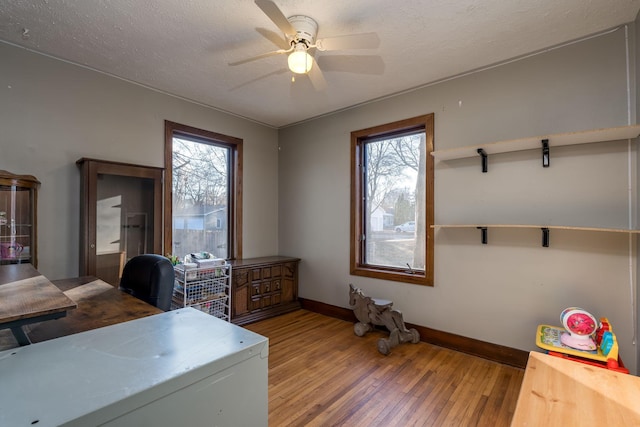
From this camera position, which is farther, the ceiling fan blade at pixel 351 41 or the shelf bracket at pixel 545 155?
the shelf bracket at pixel 545 155

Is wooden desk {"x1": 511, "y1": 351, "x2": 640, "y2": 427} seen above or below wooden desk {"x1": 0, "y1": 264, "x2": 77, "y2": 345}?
below

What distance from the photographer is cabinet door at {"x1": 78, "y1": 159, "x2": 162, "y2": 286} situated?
8.45ft

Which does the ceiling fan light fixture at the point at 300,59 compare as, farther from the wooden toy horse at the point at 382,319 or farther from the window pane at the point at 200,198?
the wooden toy horse at the point at 382,319

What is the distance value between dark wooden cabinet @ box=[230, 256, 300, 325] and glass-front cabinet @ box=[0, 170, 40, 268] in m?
1.73

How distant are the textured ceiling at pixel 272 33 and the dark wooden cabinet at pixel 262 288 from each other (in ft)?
6.91

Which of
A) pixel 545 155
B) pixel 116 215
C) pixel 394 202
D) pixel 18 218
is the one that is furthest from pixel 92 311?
pixel 545 155

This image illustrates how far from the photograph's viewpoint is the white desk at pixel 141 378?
668mm

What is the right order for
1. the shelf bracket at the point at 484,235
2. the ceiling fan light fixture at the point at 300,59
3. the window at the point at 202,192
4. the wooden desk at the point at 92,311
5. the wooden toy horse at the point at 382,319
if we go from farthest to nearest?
1. the window at the point at 202,192
2. the wooden toy horse at the point at 382,319
3. the shelf bracket at the point at 484,235
4. the ceiling fan light fixture at the point at 300,59
5. the wooden desk at the point at 92,311

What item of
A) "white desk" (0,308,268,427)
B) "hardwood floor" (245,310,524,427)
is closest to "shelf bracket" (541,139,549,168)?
"hardwood floor" (245,310,524,427)

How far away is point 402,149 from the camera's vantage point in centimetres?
338

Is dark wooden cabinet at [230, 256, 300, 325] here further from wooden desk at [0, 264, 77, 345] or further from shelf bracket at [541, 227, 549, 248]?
shelf bracket at [541, 227, 549, 248]

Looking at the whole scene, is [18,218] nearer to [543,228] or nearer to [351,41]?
[351,41]

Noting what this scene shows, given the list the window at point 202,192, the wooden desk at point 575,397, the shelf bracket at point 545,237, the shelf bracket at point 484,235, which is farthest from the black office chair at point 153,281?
the shelf bracket at point 545,237

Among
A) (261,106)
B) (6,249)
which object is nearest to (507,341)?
(261,106)
